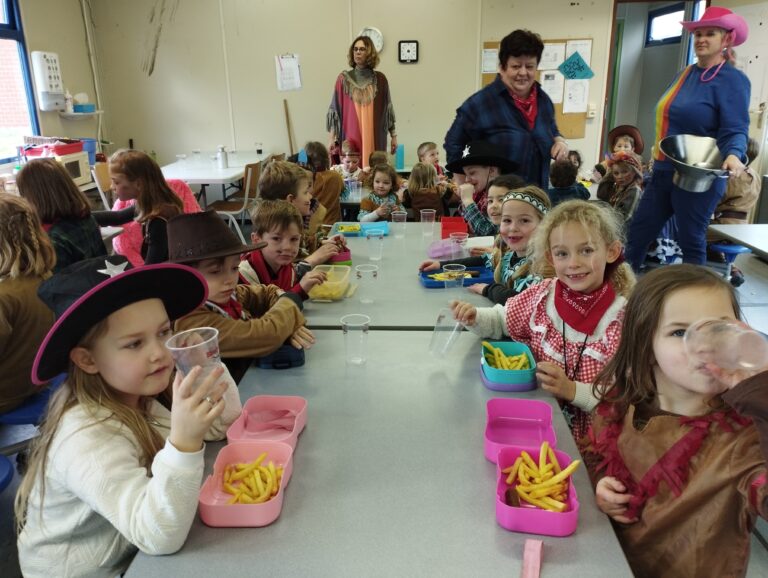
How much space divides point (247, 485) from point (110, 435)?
30 centimetres

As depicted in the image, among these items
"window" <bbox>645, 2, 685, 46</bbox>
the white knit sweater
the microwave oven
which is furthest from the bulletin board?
the white knit sweater

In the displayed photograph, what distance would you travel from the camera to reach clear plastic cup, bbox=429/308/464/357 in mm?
1987

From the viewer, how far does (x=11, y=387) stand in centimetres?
224

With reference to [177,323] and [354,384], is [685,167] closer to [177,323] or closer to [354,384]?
[354,384]

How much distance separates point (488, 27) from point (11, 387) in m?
7.15

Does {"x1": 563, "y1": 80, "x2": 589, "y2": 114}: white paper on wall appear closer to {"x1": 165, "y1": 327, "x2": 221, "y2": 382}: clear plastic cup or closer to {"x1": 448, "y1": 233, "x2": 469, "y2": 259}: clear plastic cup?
{"x1": 448, "y1": 233, "x2": 469, "y2": 259}: clear plastic cup

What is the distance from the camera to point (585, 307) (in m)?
1.85

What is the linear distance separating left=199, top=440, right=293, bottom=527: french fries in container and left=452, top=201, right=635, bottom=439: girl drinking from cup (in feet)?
2.60

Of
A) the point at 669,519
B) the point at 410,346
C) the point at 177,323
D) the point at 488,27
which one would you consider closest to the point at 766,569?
the point at 669,519

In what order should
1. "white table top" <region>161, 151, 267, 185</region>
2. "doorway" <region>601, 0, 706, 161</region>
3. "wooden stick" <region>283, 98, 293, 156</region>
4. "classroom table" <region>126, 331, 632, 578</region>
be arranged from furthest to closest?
"doorway" <region>601, 0, 706, 161</region> → "wooden stick" <region>283, 98, 293, 156</region> → "white table top" <region>161, 151, 267, 185</region> → "classroom table" <region>126, 331, 632, 578</region>

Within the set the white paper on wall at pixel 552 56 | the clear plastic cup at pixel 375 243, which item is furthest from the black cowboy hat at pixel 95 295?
the white paper on wall at pixel 552 56

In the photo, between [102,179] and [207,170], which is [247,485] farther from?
[207,170]

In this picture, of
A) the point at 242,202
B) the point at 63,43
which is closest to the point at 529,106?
the point at 242,202

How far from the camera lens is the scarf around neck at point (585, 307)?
6.01 feet
